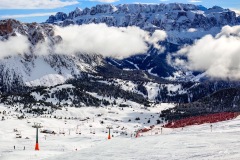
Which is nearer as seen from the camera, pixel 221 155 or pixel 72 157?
pixel 221 155

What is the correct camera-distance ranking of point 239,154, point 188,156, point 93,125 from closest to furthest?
point 239,154 → point 188,156 → point 93,125

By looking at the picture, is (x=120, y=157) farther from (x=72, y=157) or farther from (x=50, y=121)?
(x=50, y=121)

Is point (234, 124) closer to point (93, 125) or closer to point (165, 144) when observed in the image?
point (165, 144)

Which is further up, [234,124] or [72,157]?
[234,124]

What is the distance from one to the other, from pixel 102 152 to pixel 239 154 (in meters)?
14.3

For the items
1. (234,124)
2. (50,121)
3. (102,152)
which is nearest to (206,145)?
(102,152)

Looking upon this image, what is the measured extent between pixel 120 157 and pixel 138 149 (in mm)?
3065

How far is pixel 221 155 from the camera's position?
86.0 feet

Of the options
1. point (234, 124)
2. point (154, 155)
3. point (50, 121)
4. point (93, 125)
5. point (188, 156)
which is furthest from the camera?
point (93, 125)

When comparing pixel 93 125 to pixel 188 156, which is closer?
pixel 188 156

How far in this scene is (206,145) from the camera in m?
31.4

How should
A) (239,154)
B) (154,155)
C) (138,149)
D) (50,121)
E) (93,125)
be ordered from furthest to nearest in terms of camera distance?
(93,125) → (50,121) → (138,149) → (154,155) → (239,154)

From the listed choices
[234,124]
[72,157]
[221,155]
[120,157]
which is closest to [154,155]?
[120,157]

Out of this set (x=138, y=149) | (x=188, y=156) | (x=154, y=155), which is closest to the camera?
(x=188, y=156)
